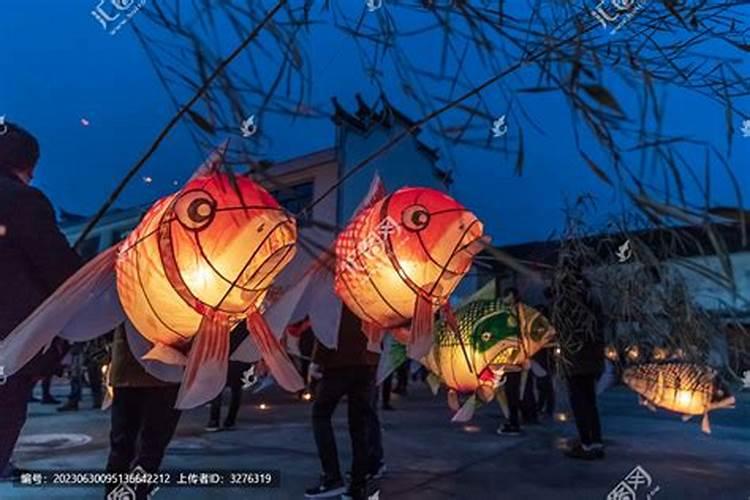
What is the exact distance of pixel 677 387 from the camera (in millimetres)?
3439

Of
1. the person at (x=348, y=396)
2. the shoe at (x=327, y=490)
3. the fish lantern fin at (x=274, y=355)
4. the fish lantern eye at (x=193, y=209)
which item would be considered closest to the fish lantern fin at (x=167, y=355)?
the fish lantern fin at (x=274, y=355)

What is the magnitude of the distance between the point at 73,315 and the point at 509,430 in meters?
4.46

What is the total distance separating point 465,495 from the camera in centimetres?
328

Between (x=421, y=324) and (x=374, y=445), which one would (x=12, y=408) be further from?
(x=374, y=445)

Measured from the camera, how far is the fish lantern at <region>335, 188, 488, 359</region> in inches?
66.4

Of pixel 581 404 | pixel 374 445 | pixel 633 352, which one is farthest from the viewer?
pixel 581 404

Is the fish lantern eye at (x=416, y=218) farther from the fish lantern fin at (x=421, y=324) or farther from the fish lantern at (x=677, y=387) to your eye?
the fish lantern at (x=677, y=387)

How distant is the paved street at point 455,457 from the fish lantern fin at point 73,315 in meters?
1.92

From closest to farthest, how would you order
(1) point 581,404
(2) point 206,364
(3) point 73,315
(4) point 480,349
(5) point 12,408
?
(2) point 206,364
(3) point 73,315
(5) point 12,408
(4) point 480,349
(1) point 581,404

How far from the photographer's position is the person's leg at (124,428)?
2061mm

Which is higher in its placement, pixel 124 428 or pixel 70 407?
pixel 124 428

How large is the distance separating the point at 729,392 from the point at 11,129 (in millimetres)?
→ 3603

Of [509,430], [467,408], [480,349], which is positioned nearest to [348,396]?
[467,408]

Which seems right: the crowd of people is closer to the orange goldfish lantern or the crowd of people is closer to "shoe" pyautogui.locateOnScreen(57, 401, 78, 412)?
the orange goldfish lantern
